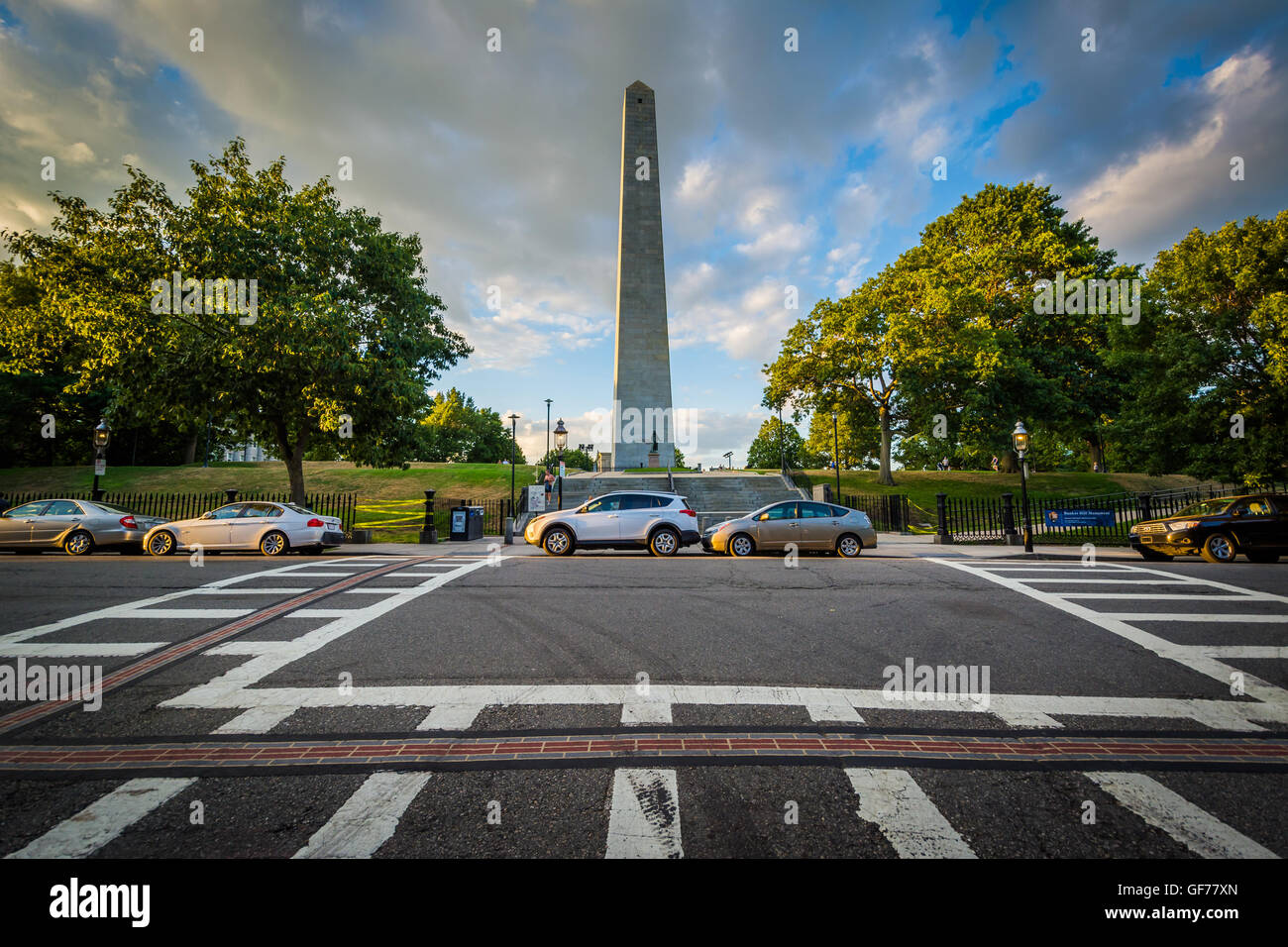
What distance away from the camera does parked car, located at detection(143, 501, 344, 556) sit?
14.5 metres

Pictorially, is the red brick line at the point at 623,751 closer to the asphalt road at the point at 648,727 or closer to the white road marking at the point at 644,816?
the asphalt road at the point at 648,727

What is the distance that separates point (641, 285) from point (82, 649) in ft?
111

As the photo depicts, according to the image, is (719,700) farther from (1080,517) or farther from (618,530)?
(1080,517)

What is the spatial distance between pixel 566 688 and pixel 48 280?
2862 cm

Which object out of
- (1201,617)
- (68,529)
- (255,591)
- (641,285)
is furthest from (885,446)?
(68,529)

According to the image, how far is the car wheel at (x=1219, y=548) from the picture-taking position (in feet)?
43.6

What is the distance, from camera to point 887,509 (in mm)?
26781

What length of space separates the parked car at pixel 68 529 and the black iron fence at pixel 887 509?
2491 cm

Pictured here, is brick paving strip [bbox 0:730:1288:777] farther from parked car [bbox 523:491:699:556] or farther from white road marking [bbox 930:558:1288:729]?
parked car [bbox 523:491:699:556]

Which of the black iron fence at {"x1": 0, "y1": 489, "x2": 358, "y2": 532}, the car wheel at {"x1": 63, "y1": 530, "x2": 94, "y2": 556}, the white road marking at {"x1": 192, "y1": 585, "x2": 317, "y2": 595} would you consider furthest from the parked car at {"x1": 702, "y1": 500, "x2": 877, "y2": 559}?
the black iron fence at {"x1": 0, "y1": 489, "x2": 358, "y2": 532}

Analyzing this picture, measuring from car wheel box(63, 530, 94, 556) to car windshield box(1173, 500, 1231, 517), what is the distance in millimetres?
28166
